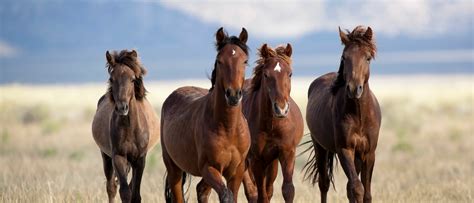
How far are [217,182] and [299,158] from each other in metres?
13.4

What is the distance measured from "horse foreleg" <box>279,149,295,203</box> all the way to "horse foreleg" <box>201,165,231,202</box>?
936 mm

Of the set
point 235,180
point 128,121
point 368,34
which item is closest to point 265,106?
point 235,180

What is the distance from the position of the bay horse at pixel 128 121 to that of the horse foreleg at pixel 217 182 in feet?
5.97

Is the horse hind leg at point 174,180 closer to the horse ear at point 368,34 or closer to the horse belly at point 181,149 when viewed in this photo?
the horse belly at point 181,149

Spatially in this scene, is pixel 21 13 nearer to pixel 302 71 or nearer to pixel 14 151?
pixel 302 71

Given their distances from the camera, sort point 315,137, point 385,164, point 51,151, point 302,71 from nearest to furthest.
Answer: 1. point 315,137
2. point 385,164
3. point 51,151
4. point 302,71

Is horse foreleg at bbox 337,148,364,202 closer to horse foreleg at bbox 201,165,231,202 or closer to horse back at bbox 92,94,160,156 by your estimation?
horse foreleg at bbox 201,165,231,202

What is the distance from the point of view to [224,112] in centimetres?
833

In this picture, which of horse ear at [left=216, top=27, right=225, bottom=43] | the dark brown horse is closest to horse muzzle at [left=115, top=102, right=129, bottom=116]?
the dark brown horse

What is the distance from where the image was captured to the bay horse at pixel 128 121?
1002cm

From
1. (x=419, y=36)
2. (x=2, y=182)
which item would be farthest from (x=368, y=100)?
(x=419, y=36)

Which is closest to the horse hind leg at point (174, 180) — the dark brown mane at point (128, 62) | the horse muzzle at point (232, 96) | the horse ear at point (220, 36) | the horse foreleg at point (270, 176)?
the horse foreleg at point (270, 176)

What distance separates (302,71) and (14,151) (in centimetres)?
9747

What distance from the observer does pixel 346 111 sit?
32.2 feet
